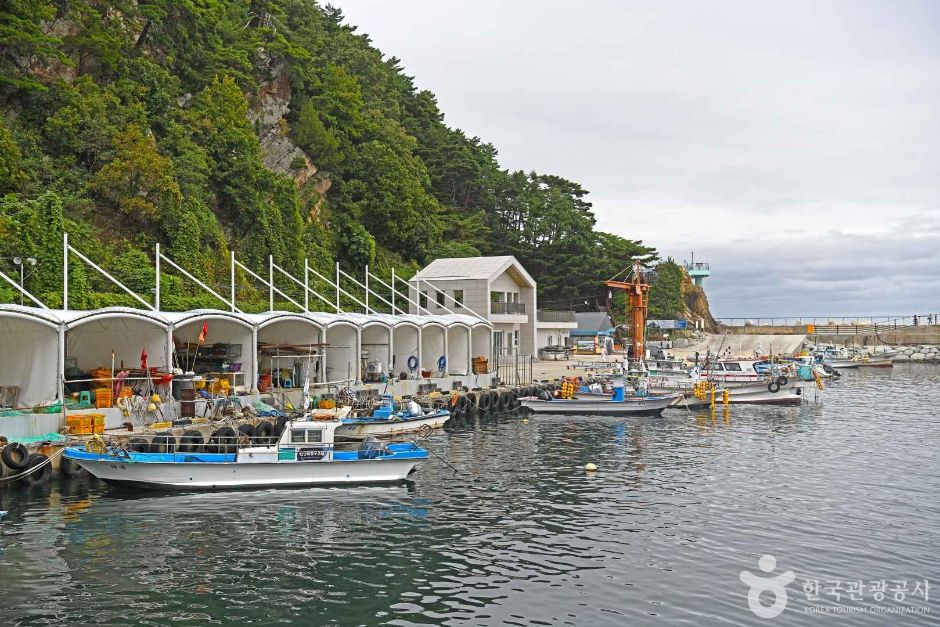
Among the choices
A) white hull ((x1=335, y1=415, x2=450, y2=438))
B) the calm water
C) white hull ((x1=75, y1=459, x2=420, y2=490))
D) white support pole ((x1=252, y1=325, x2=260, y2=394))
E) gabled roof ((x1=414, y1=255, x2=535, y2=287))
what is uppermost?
gabled roof ((x1=414, y1=255, x2=535, y2=287))

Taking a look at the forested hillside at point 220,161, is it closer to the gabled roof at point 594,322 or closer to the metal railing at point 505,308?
the gabled roof at point 594,322

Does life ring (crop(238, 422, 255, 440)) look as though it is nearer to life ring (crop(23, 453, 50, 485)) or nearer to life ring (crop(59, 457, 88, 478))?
life ring (crop(59, 457, 88, 478))

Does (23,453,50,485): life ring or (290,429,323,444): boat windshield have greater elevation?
(290,429,323,444): boat windshield

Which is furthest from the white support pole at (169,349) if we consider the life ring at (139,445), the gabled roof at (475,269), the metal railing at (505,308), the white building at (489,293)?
the metal railing at (505,308)

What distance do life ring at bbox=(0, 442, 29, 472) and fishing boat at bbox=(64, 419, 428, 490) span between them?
1219 millimetres

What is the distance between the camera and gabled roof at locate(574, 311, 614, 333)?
92.9 meters

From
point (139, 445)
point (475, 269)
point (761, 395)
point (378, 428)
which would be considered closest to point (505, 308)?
point (475, 269)

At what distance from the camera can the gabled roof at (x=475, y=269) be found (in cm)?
6425

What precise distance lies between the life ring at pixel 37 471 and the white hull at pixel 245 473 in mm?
1162

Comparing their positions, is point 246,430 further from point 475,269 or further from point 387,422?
point 475,269

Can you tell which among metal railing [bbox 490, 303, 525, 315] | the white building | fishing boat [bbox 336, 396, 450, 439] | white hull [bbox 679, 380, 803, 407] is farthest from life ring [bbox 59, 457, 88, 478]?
metal railing [bbox 490, 303, 525, 315]

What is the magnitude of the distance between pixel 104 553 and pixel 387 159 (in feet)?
202

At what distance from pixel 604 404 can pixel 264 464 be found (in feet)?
87.9

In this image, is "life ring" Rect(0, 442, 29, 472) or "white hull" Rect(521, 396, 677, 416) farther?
"white hull" Rect(521, 396, 677, 416)
